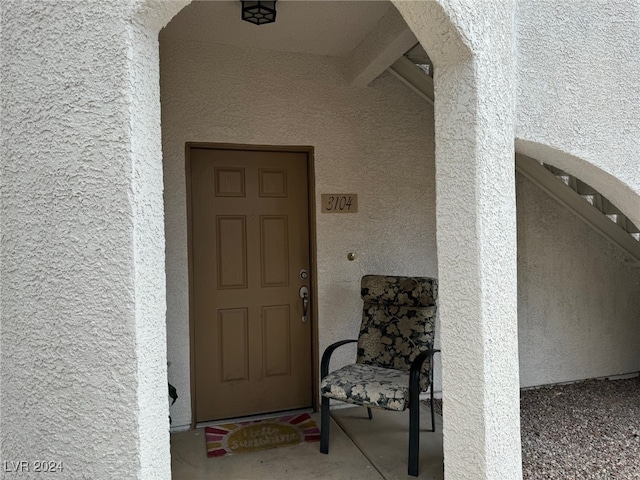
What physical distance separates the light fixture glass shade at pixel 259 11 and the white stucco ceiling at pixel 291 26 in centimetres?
13

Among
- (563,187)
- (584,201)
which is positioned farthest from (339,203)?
(584,201)

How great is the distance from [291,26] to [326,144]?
94 cm

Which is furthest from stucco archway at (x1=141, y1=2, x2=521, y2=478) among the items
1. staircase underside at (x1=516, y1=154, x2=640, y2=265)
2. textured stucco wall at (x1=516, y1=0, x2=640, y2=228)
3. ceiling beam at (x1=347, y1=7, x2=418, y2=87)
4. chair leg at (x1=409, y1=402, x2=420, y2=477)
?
staircase underside at (x1=516, y1=154, x2=640, y2=265)

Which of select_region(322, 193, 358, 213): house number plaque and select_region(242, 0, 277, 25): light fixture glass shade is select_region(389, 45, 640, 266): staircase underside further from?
select_region(242, 0, 277, 25): light fixture glass shade

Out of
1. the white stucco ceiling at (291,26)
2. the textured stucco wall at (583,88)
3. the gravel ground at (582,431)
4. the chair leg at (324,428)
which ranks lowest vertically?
the gravel ground at (582,431)

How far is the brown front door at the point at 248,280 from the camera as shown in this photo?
3379mm

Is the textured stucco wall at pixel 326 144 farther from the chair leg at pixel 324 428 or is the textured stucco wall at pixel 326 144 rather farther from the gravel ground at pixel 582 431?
the gravel ground at pixel 582 431

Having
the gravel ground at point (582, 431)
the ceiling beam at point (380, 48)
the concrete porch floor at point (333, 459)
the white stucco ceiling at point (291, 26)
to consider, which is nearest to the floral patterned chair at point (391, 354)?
the concrete porch floor at point (333, 459)

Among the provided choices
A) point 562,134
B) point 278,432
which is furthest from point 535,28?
point 278,432

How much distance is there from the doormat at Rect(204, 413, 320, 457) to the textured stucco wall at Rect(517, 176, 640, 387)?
213cm

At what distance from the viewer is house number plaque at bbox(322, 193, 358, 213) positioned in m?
3.57

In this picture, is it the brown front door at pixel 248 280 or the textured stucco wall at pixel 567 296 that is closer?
the brown front door at pixel 248 280

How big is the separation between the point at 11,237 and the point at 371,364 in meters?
2.47

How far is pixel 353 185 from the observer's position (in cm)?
365
